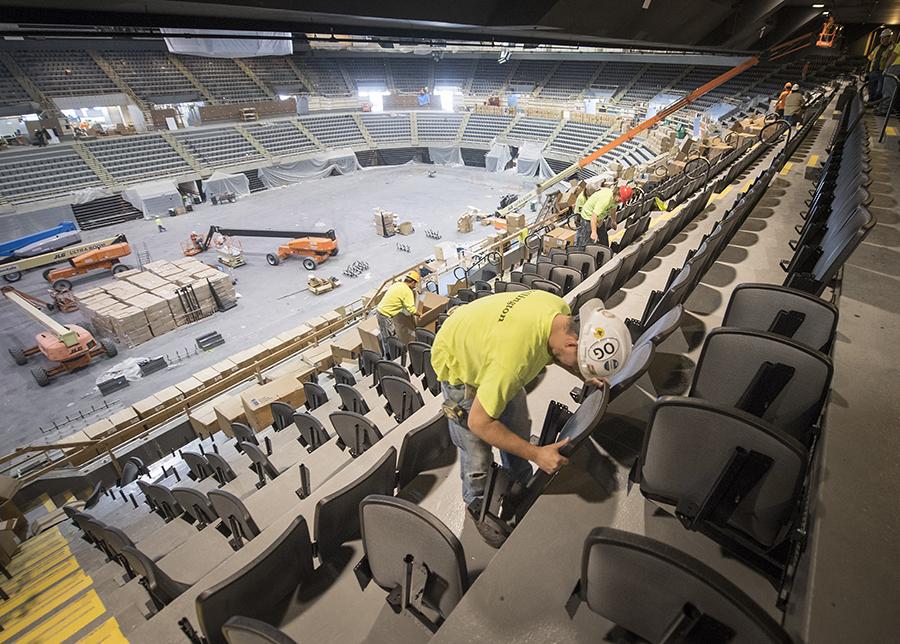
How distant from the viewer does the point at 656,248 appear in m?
5.64

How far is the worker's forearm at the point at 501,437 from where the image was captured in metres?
1.91

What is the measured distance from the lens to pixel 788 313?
2.33 meters

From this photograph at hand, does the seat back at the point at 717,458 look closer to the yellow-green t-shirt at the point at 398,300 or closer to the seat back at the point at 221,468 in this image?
the seat back at the point at 221,468

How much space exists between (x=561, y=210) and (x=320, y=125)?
2150 cm

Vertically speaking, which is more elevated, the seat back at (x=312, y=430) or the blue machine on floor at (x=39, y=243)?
the seat back at (x=312, y=430)

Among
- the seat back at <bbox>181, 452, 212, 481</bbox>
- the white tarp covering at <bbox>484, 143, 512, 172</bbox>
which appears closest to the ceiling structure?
the seat back at <bbox>181, 452, 212, 481</bbox>

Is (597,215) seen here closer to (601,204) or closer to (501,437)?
(601,204)

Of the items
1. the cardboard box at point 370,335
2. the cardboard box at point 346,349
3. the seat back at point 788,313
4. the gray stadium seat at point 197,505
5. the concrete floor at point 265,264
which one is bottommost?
the concrete floor at point 265,264

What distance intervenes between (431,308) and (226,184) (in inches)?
764

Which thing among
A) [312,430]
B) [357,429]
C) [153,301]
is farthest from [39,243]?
[357,429]

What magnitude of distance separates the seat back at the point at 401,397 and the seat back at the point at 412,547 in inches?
79.8

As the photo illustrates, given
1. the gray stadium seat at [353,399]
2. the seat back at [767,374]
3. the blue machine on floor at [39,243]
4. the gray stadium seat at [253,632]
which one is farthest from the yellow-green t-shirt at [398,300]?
the blue machine on floor at [39,243]

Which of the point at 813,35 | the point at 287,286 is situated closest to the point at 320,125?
the point at 287,286

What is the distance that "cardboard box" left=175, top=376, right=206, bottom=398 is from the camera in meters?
7.47
